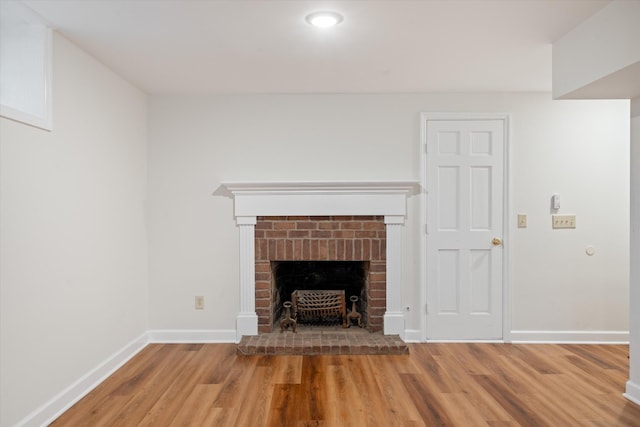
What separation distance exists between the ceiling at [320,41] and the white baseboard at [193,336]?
2107 millimetres

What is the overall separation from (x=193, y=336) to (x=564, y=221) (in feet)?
11.2

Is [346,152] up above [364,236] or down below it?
above

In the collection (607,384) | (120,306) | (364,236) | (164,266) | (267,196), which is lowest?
(607,384)

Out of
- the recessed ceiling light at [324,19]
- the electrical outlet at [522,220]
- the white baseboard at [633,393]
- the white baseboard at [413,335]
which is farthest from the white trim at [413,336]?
the recessed ceiling light at [324,19]

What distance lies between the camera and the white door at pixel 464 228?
3.77 meters

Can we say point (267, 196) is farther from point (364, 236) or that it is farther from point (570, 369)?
point (570, 369)

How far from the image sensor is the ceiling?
2.16 metres

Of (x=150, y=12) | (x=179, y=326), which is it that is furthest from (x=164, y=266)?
(x=150, y=12)

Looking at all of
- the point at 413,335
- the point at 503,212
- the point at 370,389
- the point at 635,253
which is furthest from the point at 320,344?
the point at 635,253

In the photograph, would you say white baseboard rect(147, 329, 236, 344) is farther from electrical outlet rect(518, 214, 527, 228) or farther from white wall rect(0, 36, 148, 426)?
electrical outlet rect(518, 214, 527, 228)

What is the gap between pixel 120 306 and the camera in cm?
329

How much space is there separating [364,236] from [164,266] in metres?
1.80

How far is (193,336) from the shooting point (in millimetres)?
3809

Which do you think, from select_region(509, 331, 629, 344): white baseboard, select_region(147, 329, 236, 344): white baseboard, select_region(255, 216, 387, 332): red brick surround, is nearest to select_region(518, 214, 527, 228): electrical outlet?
select_region(509, 331, 629, 344): white baseboard
